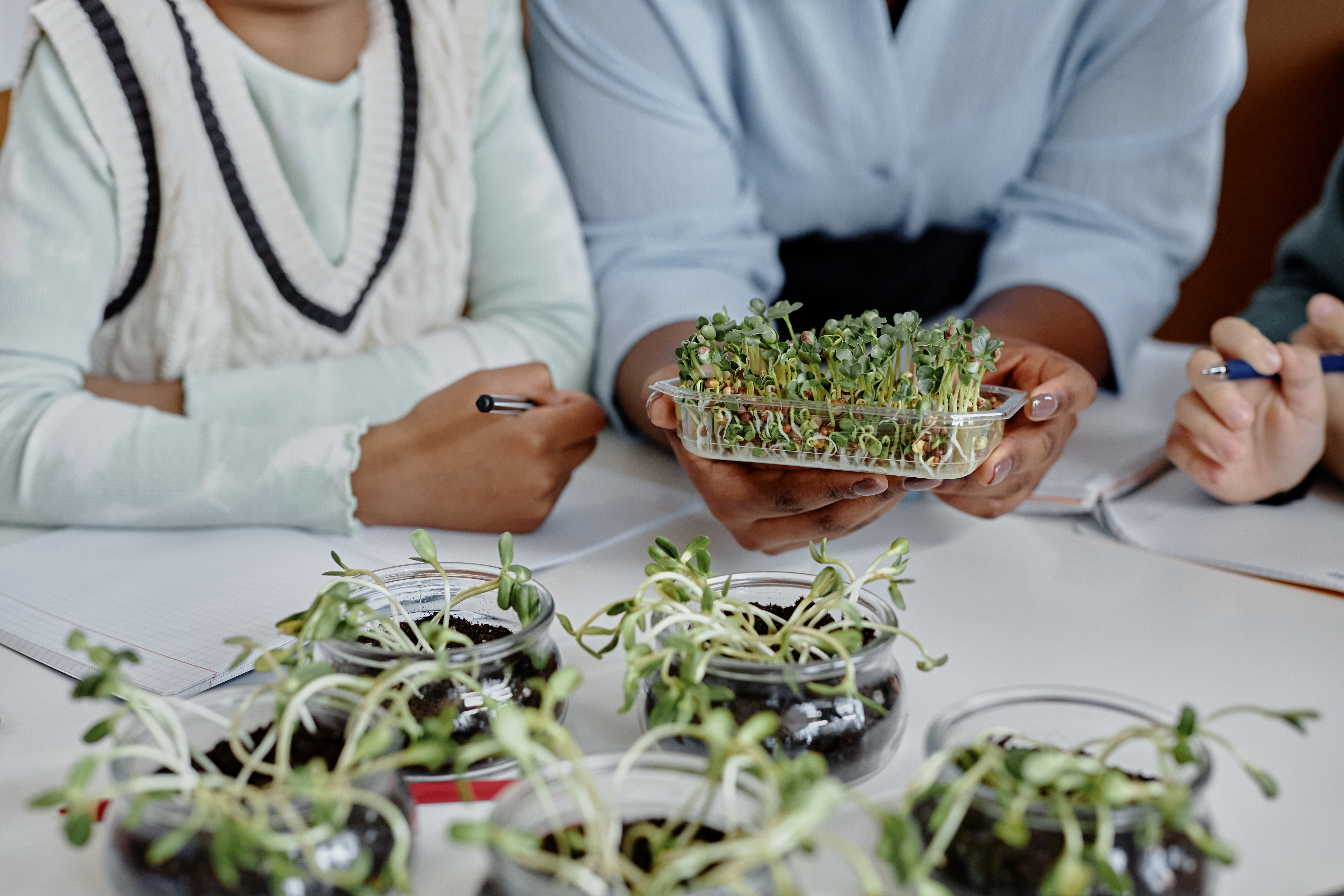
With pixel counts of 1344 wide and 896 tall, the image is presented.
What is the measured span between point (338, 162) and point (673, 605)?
35.3 inches

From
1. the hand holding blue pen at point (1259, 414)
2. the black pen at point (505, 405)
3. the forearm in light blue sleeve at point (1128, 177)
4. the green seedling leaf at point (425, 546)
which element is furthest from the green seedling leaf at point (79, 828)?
the forearm in light blue sleeve at point (1128, 177)

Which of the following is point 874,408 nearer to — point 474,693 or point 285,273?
point 474,693

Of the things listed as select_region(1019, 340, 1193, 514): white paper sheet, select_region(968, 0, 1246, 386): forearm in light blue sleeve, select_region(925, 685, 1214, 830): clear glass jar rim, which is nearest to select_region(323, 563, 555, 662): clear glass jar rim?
select_region(925, 685, 1214, 830): clear glass jar rim

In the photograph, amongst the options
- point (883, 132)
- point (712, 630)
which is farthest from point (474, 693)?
point (883, 132)

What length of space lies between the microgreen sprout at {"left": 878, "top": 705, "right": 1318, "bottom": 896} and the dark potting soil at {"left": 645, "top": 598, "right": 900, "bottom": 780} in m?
0.08

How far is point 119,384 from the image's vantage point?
1.13 meters

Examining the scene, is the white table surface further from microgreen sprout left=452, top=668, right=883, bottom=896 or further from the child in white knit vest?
the child in white knit vest

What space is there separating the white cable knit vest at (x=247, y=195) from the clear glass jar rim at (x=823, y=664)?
32.7 inches

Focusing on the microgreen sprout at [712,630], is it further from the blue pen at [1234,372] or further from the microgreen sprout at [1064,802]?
the blue pen at [1234,372]

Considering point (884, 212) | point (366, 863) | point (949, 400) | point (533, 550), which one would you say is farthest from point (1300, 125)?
point (366, 863)

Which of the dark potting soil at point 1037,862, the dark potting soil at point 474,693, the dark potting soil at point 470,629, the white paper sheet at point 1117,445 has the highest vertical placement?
the dark potting soil at point 1037,862

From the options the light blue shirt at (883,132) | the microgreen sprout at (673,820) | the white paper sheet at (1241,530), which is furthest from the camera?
the light blue shirt at (883,132)

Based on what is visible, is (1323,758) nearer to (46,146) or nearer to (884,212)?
(884,212)

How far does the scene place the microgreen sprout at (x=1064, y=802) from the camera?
375 millimetres
